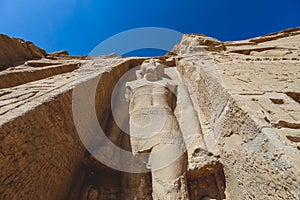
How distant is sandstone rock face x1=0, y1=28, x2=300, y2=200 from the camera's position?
163 cm

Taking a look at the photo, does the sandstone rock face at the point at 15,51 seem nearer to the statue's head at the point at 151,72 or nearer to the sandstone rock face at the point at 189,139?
the sandstone rock face at the point at 189,139

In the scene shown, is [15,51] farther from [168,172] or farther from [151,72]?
[168,172]

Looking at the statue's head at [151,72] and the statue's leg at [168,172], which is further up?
the statue's head at [151,72]

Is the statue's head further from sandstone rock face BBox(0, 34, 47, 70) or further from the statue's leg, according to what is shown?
sandstone rock face BBox(0, 34, 47, 70)

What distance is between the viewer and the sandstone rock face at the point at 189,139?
5.35ft

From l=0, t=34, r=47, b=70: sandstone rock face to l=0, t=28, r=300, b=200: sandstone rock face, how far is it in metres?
3.48

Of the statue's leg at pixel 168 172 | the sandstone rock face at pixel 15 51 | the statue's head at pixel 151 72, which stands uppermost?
the sandstone rock face at pixel 15 51

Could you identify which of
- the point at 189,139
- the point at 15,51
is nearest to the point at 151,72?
the point at 189,139

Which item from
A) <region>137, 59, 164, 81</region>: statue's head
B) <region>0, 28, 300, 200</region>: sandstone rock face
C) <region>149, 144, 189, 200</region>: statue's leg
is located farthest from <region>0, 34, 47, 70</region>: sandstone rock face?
<region>149, 144, 189, 200</region>: statue's leg

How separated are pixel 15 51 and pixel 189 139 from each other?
233 inches

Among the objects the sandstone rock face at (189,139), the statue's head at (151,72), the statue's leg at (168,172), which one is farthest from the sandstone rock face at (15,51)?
the statue's leg at (168,172)

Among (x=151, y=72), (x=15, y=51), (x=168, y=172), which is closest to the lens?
(x=168, y=172)

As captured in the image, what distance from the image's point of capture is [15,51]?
5891 mm

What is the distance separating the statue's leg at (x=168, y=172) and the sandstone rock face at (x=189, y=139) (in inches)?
0.7
